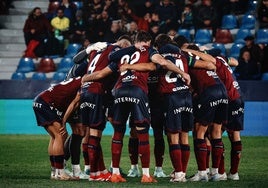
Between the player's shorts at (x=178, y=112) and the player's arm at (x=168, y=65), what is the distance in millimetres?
278

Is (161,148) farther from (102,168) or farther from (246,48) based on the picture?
(246,48)

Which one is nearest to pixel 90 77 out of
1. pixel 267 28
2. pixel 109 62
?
pixel 109 62

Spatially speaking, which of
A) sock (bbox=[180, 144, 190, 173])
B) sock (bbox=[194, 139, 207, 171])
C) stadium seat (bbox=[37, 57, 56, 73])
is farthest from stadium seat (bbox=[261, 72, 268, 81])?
sock (bbox=[180, 144, 190, 173])

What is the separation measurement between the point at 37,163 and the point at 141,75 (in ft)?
13.4

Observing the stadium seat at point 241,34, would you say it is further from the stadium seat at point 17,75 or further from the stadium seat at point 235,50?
the stadium seat at point 17,75

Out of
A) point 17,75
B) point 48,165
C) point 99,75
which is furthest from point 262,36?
point 99,75

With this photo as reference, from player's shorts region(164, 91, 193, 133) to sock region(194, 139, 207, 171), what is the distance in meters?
0.33

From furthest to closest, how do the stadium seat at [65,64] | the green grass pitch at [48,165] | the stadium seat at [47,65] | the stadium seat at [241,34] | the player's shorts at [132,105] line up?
the stadium seat at [47,65] < the stadium seat at [65,64] < the stadium seat at [241,34] < the player's shorts at [132,105] < the green grass pitch at [48,165]

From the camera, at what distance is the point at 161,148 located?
1412 centimetres

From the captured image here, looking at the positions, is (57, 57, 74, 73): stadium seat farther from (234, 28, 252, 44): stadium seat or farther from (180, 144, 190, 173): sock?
(180, 144, 190, 173): sock

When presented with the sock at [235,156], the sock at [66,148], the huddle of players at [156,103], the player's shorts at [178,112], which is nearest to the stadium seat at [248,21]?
the huddle of players at [156,103]

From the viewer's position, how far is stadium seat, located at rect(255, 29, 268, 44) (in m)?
23.9

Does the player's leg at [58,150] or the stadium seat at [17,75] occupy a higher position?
the player's leg at [58,150]

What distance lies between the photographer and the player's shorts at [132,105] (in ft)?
42.1
